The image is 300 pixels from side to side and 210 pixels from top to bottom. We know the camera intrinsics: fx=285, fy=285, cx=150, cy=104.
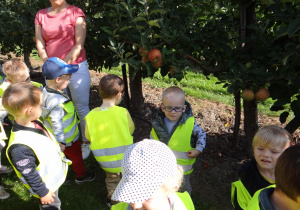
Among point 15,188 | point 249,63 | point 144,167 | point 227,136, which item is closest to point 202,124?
point 227,136

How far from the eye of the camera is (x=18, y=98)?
185 centimetres

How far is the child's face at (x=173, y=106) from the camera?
2.11m

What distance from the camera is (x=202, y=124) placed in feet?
12.7

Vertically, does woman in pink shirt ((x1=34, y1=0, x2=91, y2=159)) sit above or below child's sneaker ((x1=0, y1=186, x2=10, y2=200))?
above

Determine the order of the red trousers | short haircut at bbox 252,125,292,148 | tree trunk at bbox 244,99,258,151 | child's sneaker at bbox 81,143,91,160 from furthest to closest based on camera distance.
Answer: child's sneaker at bbox 81,143,91,160 → tree trunk at bbox 244,99,258,151 → the red trousers → short haircut at bbox 252,125,292,148

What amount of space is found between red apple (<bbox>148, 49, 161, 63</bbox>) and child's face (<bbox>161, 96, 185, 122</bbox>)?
18.2 inches

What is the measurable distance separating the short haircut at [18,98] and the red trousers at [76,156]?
2.77 feet

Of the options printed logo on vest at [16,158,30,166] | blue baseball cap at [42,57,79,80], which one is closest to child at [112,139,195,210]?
printed logo on vest at [16,158,30,166]

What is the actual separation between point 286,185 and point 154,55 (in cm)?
164

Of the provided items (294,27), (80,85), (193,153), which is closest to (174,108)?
(193,153)

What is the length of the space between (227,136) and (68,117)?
2050mm

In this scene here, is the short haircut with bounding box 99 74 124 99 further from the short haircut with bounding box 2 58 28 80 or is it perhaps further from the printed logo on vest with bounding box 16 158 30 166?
the short haircut with bounding box 2 58 28 80

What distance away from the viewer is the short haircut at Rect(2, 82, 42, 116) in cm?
185

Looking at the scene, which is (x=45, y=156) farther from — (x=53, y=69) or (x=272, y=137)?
(x=272, y=137)
